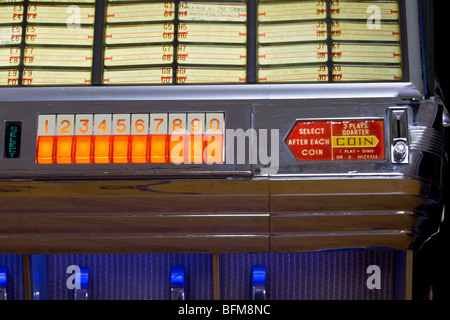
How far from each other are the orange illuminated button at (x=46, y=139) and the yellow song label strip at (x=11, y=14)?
477 mm

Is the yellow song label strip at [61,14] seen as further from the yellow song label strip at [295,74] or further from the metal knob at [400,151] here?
the metal knob at [400,151]

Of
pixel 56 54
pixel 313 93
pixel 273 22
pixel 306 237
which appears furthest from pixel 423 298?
pixel 56 54

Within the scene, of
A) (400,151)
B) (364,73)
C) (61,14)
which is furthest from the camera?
(61,14)

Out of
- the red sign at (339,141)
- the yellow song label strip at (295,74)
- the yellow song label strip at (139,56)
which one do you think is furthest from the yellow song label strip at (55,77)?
the red sign at (339,141)

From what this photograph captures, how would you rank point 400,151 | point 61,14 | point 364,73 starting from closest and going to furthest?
point 400,151
point 364,73
point 61,14

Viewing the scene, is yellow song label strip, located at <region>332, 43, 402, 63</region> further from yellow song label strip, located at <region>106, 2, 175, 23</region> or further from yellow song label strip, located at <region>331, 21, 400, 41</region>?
yellow song label strip, located at <region>106, 2, 175, 23</region>

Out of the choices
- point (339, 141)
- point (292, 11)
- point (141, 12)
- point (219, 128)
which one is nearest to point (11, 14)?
point (141, 12)

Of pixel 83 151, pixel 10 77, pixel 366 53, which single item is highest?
pixel 366 53

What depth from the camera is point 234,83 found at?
2.18 m

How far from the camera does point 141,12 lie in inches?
89.7

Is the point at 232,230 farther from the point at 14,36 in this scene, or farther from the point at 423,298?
the point at 14,36

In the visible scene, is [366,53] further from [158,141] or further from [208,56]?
[158,141]

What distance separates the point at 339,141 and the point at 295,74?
1.10 ft

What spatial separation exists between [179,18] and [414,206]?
4.00ft
